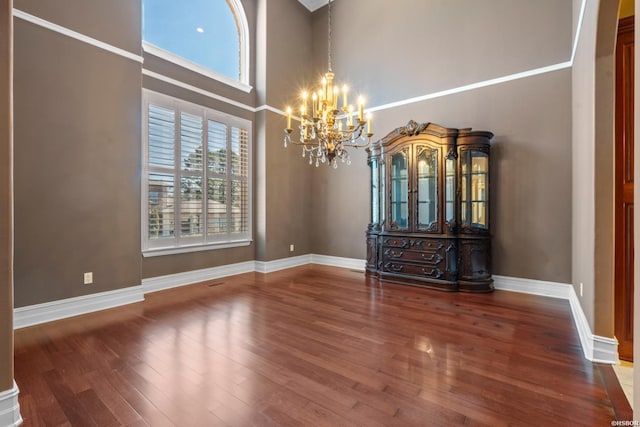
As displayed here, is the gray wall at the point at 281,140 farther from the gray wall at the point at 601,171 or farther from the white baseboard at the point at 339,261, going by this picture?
the gray wall at the point at 601,171

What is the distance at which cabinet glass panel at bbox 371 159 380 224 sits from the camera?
507cm

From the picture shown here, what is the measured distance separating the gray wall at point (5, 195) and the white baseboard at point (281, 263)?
396cm

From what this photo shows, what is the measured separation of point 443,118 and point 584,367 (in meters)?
3.73

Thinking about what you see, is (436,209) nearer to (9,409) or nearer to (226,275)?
(226,275)

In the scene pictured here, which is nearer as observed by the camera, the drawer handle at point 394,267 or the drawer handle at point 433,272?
the drawer handle at point 433,272

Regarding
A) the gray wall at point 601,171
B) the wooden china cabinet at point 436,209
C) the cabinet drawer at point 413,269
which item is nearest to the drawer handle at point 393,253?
the wooden china cabinet at point 436,209

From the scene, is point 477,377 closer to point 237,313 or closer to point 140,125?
point 237,313

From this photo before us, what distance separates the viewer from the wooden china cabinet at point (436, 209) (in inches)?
166

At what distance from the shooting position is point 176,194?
14.7 feet

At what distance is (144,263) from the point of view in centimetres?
421

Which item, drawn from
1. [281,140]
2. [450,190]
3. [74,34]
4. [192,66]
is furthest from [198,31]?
[450,190]

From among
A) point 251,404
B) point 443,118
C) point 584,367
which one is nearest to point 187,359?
point 251,404

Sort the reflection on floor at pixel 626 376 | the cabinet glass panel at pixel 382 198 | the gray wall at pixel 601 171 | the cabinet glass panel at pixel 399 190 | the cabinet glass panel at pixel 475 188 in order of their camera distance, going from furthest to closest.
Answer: the cabinet glass panel at pixel 382 198, the cabinet glass panel at pixel 399 190, the cabinet glass panel at pixel 475 188, the gray wall at pixel 601 171, the reflection on floor at pixel 626 376

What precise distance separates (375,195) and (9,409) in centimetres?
460
